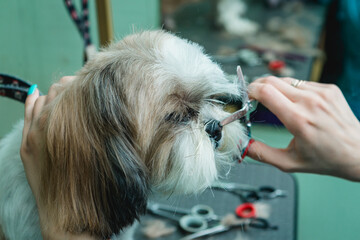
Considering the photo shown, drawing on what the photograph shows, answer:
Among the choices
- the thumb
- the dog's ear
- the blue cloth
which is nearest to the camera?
the dog's ear

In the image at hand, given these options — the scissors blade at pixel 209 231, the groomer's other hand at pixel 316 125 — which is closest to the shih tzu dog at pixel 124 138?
the groomer's other hand at pixel 316 125

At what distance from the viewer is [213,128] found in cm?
96

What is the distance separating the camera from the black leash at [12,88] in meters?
1.03

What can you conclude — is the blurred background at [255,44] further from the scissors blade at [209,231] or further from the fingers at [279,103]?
the scissors blade at [209,231]

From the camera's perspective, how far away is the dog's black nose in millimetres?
958

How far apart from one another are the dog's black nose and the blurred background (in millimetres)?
114

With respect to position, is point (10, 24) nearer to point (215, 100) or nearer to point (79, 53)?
point (79, 53)

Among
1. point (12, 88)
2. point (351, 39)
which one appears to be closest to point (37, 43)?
point (12, 88)

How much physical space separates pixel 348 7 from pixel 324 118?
1.49m

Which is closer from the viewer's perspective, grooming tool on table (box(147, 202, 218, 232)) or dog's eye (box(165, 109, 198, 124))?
dog's eye (box(165, 109, 198, 124))

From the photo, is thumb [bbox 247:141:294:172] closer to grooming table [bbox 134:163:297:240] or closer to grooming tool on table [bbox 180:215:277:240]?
grooming table [bbox 134:163:297:240]

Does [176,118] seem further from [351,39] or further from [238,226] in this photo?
[351,39]

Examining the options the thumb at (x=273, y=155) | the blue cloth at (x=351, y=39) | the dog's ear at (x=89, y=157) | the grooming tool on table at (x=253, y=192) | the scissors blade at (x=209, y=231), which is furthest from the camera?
the grooming tool on table at (x=253, y=192)

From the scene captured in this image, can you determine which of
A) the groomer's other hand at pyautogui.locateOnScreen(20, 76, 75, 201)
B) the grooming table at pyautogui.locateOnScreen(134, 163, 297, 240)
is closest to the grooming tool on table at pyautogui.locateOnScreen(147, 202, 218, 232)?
the grooming table at pyautogui.locateOnScreen(134, 163, 297, 240)
